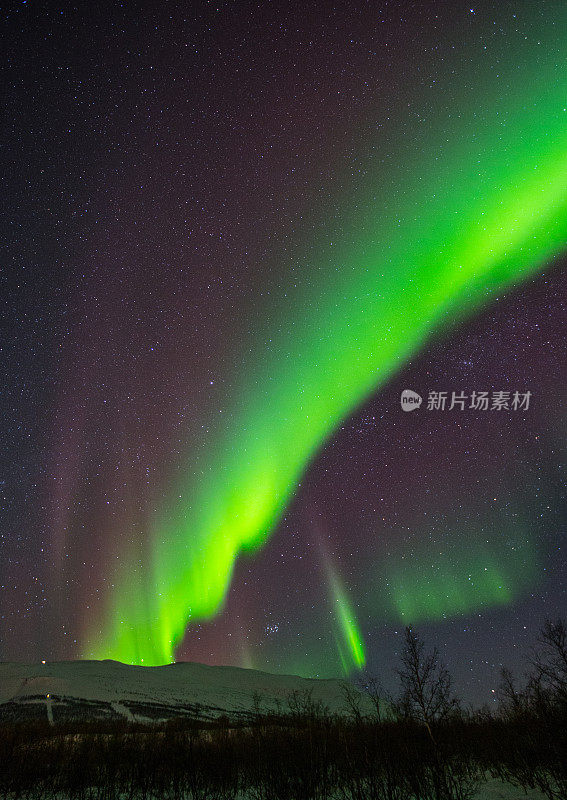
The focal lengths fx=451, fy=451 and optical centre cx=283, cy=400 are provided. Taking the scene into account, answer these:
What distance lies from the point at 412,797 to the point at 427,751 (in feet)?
28.3

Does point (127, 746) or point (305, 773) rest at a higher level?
point (127, 746)

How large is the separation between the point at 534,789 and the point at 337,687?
11891 cm

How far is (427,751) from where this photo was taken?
24156mm

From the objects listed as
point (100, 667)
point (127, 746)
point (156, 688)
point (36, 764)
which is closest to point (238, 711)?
point (156, 688)

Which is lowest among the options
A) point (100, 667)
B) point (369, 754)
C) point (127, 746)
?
point (369, 754)

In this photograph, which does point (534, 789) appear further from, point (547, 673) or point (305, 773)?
point (547, 673)

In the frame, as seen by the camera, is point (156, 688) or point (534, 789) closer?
point (534, 789)

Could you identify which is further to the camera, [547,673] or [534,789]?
[547,673]

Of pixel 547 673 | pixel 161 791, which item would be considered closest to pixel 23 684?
pixel 161 791

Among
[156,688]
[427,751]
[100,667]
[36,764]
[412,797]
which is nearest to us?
[412,797]

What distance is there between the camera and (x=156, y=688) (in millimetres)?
79125

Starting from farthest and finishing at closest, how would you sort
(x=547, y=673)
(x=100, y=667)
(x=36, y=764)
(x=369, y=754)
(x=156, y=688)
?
(x=100, y=667)
(x=156, y=688)
(x=547, y=673)
(x=369, y=754)
(x=36, y=764)

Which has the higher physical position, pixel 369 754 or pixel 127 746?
pixel 127 746

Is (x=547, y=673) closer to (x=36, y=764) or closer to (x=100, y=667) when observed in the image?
(x=36, y=764)
